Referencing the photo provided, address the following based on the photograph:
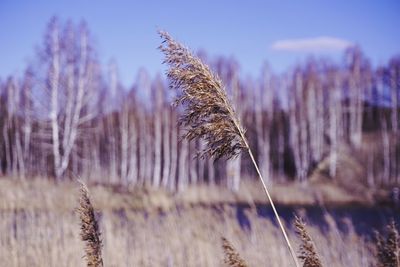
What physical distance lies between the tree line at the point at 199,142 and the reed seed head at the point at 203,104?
17652mm

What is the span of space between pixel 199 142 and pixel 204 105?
2370cm

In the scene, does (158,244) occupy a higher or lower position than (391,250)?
lower

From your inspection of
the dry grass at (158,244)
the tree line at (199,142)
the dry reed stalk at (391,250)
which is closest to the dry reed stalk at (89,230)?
the dry grass at (158,244)

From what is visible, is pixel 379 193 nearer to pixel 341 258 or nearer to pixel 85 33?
pixel 85 33

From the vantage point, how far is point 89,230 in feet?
10.5

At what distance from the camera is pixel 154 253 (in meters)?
5.88

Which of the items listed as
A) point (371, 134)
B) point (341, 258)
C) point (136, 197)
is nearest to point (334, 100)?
point (371, 134)

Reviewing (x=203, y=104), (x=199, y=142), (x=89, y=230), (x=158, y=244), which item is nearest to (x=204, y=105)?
(x=203, y=104)

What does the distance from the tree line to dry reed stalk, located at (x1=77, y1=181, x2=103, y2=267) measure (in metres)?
17.6

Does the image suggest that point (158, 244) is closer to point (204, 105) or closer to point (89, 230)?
point (89, 230)

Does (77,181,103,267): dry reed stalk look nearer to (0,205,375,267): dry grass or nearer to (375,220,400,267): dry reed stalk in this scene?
(0,205,375,267): dry grass

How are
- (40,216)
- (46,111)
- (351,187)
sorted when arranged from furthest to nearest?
(351,187) → (46,111) → (40,216)

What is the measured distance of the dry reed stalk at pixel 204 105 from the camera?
3033mm

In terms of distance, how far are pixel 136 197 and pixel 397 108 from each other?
24957 mm
